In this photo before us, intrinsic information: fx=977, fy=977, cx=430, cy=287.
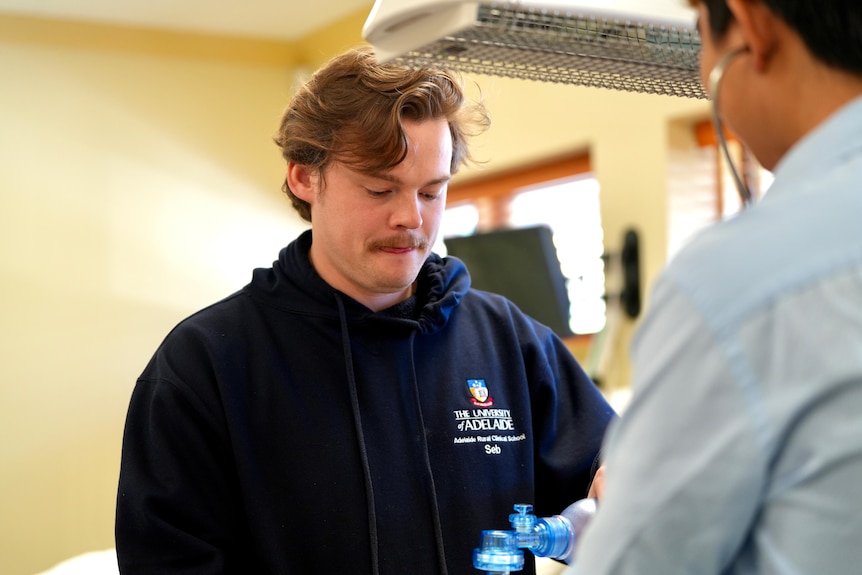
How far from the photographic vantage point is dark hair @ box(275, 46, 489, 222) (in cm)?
147

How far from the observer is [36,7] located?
4.70 metres

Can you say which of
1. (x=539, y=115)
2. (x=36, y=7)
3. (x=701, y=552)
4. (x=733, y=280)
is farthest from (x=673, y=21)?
(x=36, y=7)

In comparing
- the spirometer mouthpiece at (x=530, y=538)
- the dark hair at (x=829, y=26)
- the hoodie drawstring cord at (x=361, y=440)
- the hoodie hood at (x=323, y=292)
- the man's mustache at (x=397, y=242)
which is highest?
the dark hair at (x=829, y=26)

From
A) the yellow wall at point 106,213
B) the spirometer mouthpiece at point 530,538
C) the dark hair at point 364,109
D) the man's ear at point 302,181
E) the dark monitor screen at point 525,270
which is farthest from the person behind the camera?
the yellow wall at point 106,213

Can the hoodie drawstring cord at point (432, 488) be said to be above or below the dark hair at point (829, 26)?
below

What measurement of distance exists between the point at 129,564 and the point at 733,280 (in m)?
1.01

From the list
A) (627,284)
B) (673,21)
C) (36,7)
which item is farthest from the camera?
(36,7)

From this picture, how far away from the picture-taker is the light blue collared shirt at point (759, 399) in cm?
56

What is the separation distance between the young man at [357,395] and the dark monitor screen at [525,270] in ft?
6.23

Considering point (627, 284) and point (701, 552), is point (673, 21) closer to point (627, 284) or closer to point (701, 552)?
point (701, 552)

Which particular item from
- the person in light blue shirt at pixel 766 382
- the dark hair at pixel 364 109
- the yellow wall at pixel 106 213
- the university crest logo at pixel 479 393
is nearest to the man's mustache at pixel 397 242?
the dark hair at pixel 364 109

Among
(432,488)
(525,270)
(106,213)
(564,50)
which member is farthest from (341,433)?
(106,213)

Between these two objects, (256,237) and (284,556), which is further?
(256,237)

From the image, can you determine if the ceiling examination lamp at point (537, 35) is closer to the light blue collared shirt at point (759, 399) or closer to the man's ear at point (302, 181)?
the light blue collared shirt at point (759, 399)
